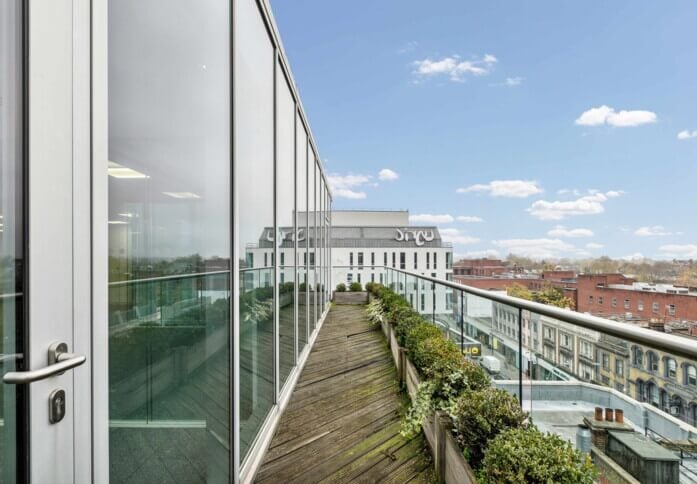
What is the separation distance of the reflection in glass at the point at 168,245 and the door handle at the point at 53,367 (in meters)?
0.14

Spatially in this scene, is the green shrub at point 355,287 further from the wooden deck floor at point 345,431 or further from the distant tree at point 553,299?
the wooden deck floor at point 345,431

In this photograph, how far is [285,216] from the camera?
3322 millimetres

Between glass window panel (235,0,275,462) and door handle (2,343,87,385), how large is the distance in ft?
3.63

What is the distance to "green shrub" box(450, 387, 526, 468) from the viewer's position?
5.70 ft

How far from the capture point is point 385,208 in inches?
1709

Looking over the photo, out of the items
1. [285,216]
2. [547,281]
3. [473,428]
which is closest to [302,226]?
[285,216]

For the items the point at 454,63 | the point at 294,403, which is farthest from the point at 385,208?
Answer: the point at 294,403

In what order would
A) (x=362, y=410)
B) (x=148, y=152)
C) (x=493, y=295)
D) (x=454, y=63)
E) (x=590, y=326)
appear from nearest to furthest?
(x=148, y=152) → (x=590, y=326) → (x=493, y=295) → (x=362, y=410) → (x=454, y=63)

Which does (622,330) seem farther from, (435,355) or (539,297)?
(539,297)

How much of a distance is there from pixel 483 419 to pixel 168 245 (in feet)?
5.36

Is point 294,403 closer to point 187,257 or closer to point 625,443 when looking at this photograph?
point 187,257

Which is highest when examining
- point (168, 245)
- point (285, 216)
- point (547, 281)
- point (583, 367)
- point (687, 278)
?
point (285, 216)

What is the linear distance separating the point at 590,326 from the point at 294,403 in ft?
8.15

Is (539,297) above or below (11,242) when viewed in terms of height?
below
